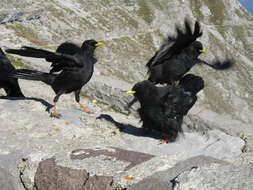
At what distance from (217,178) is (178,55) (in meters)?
5.90

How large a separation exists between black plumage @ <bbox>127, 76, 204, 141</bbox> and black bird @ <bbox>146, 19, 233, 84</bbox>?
1.68 m

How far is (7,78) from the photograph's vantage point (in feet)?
30.0

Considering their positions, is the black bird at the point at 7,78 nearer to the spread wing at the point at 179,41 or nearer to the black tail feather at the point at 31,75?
the black tail feather at the point at 31,75

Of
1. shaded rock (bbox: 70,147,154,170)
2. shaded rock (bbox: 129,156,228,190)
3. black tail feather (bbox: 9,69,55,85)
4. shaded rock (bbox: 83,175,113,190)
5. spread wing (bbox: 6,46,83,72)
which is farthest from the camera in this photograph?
black tail feather (bbox: 9,69,55,85)

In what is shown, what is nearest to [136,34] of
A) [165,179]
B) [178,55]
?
[178,55]

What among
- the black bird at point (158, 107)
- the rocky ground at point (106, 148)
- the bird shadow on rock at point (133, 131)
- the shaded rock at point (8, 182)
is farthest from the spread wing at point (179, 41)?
the shaded rock at point (8, 182)

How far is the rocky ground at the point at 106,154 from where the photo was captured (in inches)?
168

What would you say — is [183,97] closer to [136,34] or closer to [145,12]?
[136,34]

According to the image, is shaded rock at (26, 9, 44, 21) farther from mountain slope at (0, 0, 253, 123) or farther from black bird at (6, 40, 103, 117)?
black bird at (6, 40, 103, 117)

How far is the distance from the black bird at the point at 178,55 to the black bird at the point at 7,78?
4.91 meters

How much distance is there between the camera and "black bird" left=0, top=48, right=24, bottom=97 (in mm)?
8930

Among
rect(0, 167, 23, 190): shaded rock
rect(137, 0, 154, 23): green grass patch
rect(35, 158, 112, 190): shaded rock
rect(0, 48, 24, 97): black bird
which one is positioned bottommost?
rect(137, 0, 154, 23): green grass patch

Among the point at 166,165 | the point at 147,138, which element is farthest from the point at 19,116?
the point at 166,165

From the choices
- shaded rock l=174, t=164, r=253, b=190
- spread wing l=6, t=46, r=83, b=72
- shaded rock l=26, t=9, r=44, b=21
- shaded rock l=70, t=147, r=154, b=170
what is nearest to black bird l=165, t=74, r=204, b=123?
shaded rock l=70, t=147, r=154, b=170
